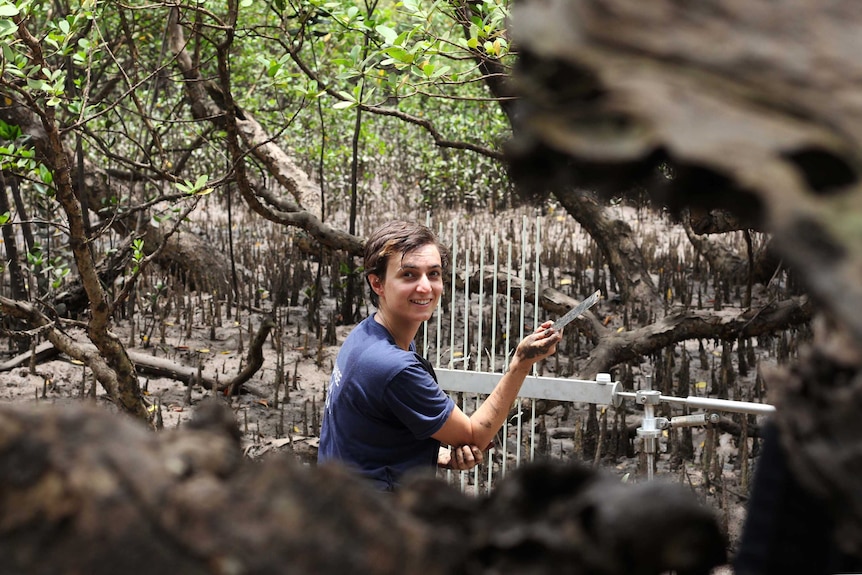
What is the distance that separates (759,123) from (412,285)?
5.76 feet

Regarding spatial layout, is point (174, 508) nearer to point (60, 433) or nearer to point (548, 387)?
point (60, 433)

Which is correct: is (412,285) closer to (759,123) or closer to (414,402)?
(414,402)

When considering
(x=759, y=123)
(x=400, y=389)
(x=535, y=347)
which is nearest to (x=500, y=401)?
(x=535, y=347)

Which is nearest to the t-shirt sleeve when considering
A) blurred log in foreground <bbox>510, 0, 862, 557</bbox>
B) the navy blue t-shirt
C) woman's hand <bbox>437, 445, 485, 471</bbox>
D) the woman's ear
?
the navy blue t-shirt

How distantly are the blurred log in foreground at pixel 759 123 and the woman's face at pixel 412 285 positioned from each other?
163 centimetres

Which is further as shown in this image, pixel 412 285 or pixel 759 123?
pixel 412 285

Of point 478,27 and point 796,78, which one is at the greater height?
point 478,27

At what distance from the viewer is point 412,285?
94.0 inches

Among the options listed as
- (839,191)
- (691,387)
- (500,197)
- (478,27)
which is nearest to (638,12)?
(839,191)

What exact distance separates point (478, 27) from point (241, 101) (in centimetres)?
441

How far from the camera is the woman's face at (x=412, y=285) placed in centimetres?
239

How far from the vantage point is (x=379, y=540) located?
0.75 m

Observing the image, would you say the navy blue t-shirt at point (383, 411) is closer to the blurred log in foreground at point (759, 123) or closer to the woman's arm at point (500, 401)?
the woman's arm at point (500, 401)

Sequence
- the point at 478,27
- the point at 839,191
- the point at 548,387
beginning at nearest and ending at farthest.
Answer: the point at 839,191
the point at 548,387
the point at 478,27
